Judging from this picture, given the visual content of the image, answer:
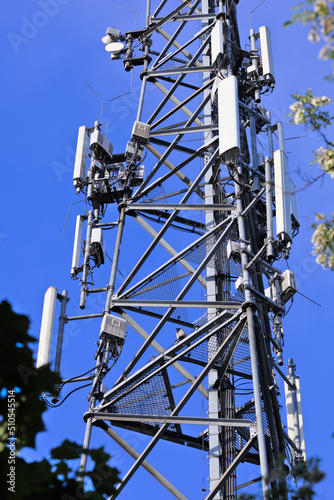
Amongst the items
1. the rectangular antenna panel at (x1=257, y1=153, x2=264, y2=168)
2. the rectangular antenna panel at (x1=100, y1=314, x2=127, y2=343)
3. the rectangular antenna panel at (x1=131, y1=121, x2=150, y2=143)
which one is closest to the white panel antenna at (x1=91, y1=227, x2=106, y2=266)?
the rectangular antenna panel at (x1=131, y1=121, x2=150, y2=143)

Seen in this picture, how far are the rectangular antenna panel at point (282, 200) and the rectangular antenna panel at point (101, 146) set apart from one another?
217 inches

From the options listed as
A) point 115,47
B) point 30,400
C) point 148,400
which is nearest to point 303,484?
point 30,400

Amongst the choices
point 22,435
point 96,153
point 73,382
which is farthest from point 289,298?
point 22,435

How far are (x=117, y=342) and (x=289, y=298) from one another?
3772 millimetres

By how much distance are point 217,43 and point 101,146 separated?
396cm

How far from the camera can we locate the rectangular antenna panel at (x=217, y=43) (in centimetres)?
1945

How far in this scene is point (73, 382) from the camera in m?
17.6

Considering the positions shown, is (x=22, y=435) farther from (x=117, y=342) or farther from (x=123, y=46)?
(x=123, y=46)

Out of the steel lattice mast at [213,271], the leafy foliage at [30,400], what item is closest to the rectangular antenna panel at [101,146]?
the steel lattice mast at [213,271]

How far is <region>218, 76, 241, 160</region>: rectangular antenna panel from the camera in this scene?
1641 cm

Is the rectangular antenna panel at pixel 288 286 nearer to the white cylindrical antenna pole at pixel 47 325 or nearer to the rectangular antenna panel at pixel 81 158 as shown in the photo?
the white cylindrical antenna pole at pixel 47 325

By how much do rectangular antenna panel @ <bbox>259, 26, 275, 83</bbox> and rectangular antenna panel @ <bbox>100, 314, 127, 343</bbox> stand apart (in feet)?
24.1

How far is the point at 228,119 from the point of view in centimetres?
1677

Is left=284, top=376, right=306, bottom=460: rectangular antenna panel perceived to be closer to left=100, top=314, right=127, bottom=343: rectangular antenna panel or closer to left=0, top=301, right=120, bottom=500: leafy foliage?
left=100, top=314, right=127, bottom=343: rectangular antenna panel
